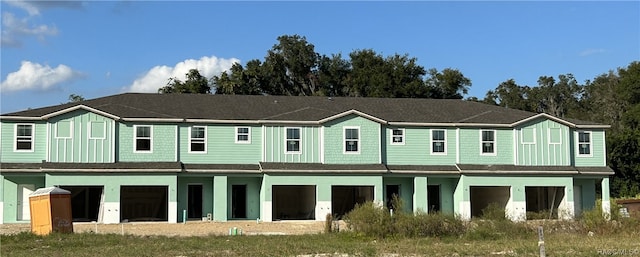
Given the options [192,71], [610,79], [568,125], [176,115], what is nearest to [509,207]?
[568,125]

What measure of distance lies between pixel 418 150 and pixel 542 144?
6.52 metres

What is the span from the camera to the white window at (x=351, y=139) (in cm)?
4138

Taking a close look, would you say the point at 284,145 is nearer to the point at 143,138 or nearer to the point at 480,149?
the point at 143,138

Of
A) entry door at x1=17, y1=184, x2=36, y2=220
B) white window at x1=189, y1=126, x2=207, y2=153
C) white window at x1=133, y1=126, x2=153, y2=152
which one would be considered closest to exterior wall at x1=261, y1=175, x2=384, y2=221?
white window at x1=189, y1=126, x2=207, y2=153

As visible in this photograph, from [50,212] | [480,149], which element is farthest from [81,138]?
[480,149]

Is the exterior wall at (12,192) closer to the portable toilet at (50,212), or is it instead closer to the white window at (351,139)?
the portable toilet at (50,212)

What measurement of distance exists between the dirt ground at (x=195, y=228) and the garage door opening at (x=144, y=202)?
3725 mm

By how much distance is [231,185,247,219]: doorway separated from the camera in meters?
41.7

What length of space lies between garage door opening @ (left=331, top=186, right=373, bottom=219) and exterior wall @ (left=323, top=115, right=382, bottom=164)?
332 cm

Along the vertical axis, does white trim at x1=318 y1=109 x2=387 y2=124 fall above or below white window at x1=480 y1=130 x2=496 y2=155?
above

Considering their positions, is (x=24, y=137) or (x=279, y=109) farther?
(x=279, y=109)

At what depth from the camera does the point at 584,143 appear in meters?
44.2

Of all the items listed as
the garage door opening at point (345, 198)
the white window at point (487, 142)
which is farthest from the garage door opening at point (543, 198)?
the garage door opening at point (345, 198)

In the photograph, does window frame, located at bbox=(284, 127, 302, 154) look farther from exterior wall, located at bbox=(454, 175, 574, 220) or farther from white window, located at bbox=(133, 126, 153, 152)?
exterior wall, located at bbox=(454, 175, 574, 220)
